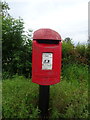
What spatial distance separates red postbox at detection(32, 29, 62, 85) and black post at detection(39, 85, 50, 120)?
0.14 m

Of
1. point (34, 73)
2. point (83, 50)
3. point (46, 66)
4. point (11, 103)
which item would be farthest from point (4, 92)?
point (83, 50)

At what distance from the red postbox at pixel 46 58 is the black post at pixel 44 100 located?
0.14m

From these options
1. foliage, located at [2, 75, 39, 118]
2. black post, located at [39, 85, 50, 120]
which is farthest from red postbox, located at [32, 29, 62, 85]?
foliage, located at [2, 75, 39, 118]

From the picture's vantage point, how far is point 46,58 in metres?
3.15

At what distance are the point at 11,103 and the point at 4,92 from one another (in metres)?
0.52

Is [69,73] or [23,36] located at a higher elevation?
[23,36]

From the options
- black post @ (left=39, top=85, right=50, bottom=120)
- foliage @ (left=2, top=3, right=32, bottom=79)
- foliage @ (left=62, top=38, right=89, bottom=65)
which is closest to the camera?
black post @ (left=39, top=85, right=50, bottom=120)

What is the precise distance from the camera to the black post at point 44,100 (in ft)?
10.8

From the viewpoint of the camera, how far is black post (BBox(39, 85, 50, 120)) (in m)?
3.30

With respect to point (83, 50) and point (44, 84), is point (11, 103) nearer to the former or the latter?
point (44, 84)

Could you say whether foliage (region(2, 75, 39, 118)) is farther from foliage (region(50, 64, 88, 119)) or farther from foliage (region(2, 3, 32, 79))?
foliage (region(2, 3, 32, 79))

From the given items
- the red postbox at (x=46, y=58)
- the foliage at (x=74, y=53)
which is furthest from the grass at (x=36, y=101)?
the foliage at (x=74, y=53)

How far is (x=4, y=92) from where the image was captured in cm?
374

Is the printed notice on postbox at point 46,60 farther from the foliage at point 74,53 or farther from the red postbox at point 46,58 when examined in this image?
the foliage at point 74,53
